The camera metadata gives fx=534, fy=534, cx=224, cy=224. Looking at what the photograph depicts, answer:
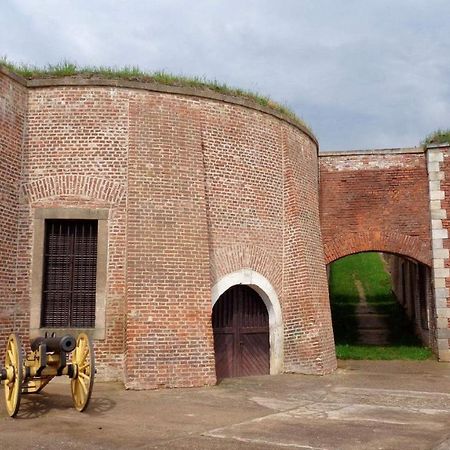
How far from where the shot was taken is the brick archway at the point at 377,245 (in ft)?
45.8

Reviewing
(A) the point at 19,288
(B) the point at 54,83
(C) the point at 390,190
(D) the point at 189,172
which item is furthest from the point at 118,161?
A: (C) the point at 390,190

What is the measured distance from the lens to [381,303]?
24266 mm

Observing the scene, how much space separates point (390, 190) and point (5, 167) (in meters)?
9.60

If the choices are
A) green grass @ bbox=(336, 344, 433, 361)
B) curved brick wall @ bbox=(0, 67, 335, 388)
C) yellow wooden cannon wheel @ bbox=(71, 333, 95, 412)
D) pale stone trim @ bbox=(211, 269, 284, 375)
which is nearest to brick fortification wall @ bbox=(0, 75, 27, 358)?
curved brick wall @ bbox=(0, 67, 335, 388)

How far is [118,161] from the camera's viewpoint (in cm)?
1034

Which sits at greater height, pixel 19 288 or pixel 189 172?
pixel 189 172

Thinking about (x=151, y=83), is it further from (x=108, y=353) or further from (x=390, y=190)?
(x=390, y=190)

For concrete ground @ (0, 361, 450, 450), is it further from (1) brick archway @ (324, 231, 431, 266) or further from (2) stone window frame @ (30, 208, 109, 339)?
(1) brick archway @ (324, 231, 431, 266)

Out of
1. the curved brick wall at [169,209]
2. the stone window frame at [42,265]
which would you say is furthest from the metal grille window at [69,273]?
the curved brick wall at [169,209]

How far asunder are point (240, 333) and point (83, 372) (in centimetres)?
469

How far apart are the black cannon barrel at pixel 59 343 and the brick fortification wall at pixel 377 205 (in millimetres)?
8445

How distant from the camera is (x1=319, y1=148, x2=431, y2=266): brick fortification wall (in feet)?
46.1

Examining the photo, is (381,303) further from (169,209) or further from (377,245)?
(169,209)

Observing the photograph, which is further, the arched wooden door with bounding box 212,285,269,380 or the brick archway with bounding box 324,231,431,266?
the brick archway with bounding box 324,231,431,266
